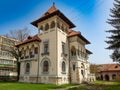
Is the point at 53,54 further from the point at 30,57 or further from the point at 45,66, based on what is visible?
the point at 30,57

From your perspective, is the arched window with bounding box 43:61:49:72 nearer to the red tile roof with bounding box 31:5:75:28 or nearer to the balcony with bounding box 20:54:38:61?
→ the balcony with bounding box 20:54:38:61

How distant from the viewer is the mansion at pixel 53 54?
85.6ft

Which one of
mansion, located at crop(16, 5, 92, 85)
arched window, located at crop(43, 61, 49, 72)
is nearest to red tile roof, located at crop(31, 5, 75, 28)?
mansion, located at crop(16, 5, 92, 85)

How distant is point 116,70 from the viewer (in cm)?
5756

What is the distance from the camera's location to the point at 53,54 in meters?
26.2

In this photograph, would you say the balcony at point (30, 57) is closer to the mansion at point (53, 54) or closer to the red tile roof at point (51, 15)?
the mansion at point (53, 54)

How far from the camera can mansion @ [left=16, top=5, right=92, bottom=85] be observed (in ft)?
85.6

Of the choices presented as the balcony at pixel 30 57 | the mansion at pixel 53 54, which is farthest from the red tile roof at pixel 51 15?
the balcony at pixel 30 57

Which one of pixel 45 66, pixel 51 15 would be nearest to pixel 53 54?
pixel 45 66

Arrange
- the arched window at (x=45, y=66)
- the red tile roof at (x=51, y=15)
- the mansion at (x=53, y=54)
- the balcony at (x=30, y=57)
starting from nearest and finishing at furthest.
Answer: the mansion at (x=53, y=54) < the arched window at (x=45, y=66) < the red tile roof at (x=51, y=15) < the balcony at (x=30, y=57)

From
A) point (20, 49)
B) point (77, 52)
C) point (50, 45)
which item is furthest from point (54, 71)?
point (20, 49)

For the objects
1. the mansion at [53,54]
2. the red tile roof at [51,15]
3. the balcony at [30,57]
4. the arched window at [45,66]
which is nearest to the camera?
the mansion at [53,54]

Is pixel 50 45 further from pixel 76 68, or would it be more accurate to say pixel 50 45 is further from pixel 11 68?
pixel 11 68

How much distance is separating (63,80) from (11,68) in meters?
41.4
